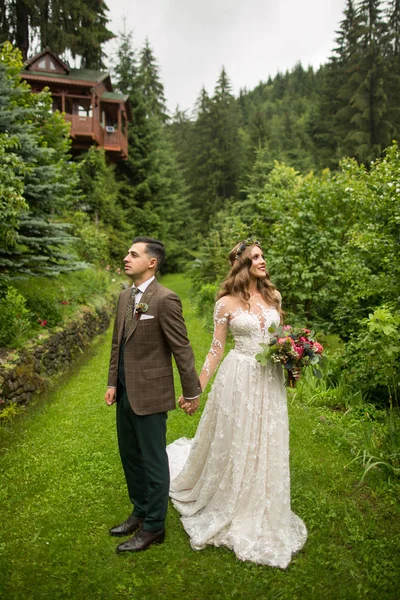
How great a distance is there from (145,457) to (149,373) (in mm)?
645

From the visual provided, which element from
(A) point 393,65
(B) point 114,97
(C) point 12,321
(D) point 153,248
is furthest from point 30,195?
(A) point 393,65

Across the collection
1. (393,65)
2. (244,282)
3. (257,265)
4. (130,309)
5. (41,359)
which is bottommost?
(41,359)

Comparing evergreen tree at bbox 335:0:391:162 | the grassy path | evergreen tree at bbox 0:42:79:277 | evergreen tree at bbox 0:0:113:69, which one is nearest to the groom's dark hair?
the grassy path

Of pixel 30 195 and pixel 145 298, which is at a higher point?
pixel 30 195

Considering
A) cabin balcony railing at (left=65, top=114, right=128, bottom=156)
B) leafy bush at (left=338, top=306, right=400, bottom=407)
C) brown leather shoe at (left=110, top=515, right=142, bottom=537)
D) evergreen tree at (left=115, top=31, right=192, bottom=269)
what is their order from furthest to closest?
1. evergreen tree at (left=115, top=31, right=192, bottom=269)
2. cabin balcony railing at (left=65, top=114, right=128, bottom=156)
3. leafy bush at (left=338, top=306, right=400, bottom=407)
4. brown leather shoe at (left=110, top=515, right=142, bottom=537)

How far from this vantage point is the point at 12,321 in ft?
22.0

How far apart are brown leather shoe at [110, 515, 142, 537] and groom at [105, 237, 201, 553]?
0.21 meters

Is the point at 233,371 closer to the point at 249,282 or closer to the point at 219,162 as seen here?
the point at 249,282

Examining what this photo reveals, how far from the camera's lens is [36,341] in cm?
720

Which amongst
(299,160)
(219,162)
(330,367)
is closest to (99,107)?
(219,162)

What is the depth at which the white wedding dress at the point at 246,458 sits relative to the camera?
321cm

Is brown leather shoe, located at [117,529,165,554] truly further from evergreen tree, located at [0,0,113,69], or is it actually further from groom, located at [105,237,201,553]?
evergreen tree, located at [0,0,113,69]

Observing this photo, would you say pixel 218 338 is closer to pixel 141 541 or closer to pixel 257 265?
pixel 257 265

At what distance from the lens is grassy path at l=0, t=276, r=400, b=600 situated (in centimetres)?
288
